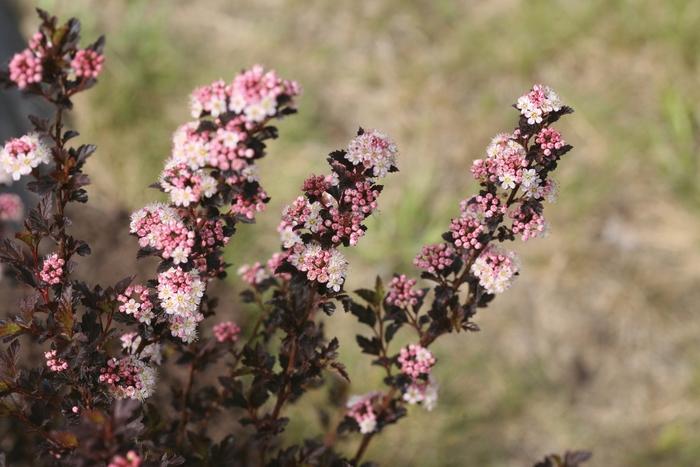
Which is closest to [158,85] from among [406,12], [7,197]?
[406,12]

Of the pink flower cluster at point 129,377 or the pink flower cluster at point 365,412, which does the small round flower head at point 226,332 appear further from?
the pink flower cluster at point 129,377

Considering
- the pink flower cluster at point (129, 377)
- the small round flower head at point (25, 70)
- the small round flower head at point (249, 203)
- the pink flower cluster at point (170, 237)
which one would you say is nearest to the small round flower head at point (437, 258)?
the small round flower head at point (249, 203)

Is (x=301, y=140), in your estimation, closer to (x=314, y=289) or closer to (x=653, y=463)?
(x=653, y=463)

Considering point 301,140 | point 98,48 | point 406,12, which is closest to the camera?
point 98,48

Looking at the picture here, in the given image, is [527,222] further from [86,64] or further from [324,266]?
[86,64]

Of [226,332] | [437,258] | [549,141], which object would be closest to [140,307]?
[226,332]

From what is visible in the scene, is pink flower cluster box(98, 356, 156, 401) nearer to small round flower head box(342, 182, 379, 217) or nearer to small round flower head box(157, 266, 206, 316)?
small round flower head box(157, 266, 206, 316)
